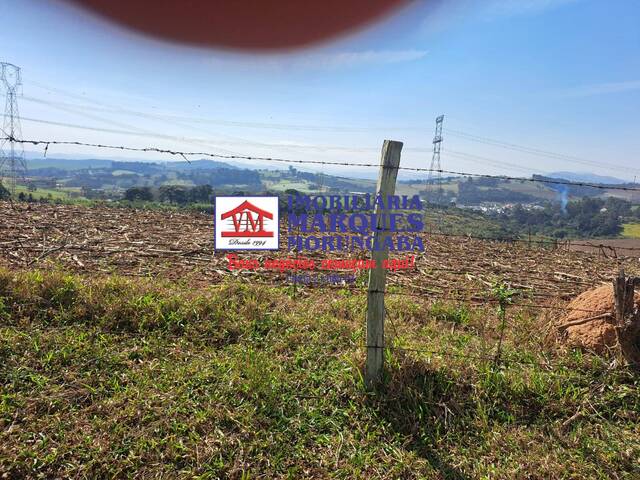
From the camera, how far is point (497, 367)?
10.2 feet

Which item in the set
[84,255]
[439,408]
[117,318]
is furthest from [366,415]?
[84,255]

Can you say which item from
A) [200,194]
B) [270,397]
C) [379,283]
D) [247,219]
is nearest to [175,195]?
[200,194]

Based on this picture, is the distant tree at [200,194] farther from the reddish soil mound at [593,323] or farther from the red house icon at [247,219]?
the reddish soil mound at [593,323]

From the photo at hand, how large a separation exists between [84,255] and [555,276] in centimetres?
795

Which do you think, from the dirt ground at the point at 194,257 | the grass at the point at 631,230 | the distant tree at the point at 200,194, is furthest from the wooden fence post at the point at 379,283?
the grass at the point at 631,230

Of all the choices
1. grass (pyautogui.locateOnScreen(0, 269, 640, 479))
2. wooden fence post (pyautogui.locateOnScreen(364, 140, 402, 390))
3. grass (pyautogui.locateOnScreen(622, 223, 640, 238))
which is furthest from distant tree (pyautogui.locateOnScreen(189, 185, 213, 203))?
grass (pyautogui.locateOnScreen(622, 223, 640, 238))

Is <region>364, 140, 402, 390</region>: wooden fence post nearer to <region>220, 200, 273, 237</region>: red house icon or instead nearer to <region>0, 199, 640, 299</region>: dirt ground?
<region>0, 199, 640, 299</region>: dirt ground

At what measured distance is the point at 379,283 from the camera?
282 centimetres

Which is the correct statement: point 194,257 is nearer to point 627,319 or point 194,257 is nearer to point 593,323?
point 593,323

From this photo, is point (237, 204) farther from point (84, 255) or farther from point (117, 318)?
point (117, 318)

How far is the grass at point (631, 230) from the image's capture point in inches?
676

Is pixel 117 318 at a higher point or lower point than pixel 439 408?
higher

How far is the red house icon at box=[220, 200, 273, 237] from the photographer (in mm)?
6348

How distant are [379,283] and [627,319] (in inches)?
85.1
